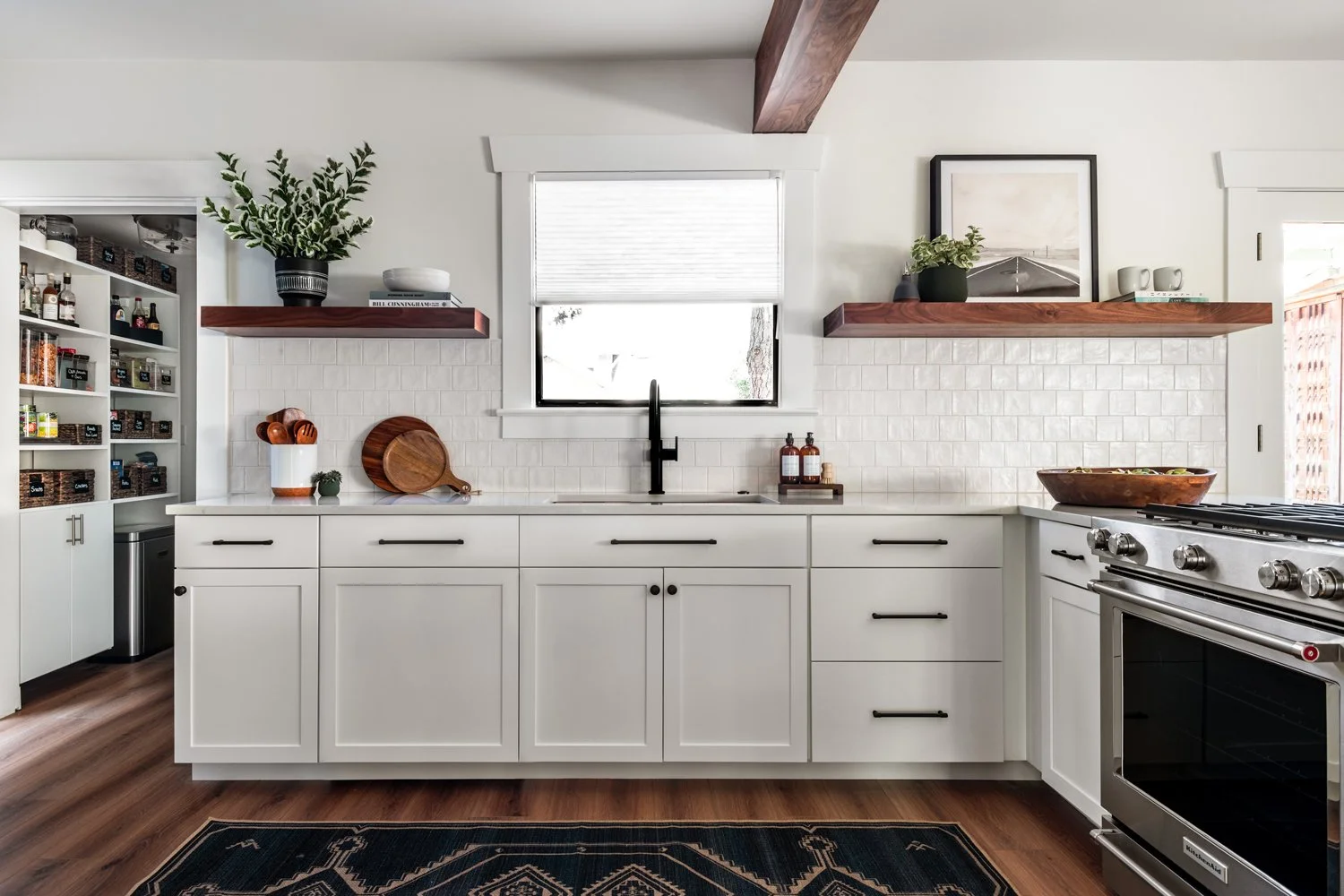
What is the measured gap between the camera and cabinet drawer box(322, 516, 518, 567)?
2.40 m

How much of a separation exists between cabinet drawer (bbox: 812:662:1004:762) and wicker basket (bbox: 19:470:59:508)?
11.5ft

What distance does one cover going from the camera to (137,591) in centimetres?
393

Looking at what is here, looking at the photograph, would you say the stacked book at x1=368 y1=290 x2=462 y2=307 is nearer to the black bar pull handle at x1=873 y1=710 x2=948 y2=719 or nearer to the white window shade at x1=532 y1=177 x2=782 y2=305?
the white window shade at x1=532 y1=177 x2=782 y2=305

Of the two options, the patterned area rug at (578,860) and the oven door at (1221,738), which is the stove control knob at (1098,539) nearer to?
the oven door at (1221,738)

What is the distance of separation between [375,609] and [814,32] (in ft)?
7.15

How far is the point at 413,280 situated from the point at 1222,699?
260 centimetres

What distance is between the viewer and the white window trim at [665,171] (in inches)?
116

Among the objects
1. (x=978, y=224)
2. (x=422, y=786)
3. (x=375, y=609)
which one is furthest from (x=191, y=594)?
(x=978, y=224)

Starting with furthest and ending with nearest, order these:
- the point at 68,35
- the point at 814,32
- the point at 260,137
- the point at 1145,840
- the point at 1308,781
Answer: the point at 260,137
the point at 68,35
the point at 814,32
the point at 1145,840
the point at 1308,781

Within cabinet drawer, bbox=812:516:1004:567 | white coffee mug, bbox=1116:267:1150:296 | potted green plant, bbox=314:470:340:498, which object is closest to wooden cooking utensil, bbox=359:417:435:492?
potted green plant, bbox=314:470:340:498

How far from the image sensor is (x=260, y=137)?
297 cm

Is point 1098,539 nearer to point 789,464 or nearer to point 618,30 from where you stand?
point 789,464

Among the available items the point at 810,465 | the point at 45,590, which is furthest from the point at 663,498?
the point at 45,590

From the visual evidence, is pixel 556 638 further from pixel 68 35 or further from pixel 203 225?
pixel 68 35
